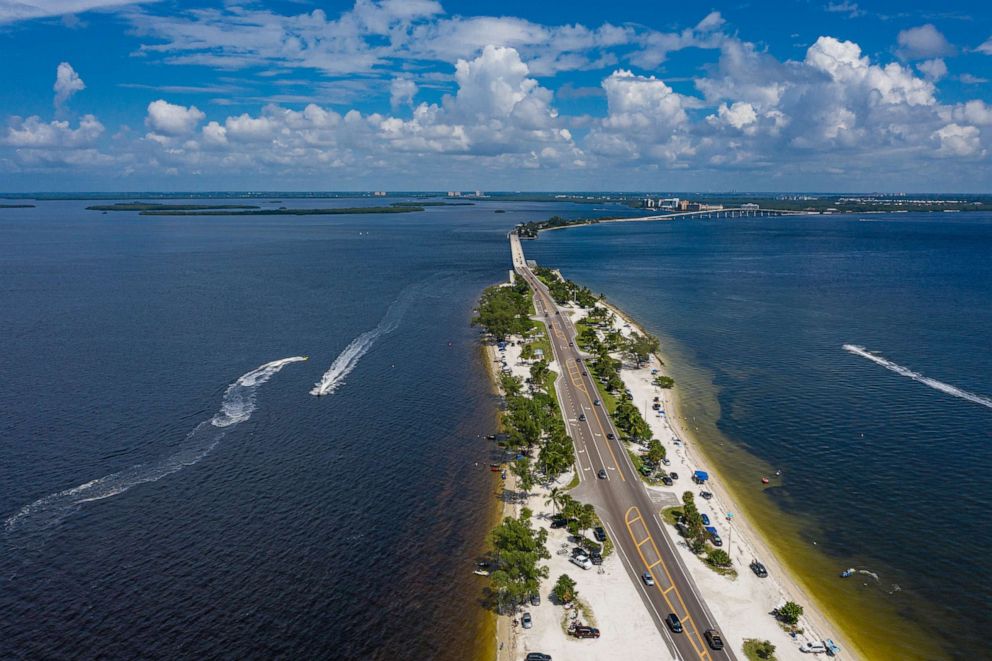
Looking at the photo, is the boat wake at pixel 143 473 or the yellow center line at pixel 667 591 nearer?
the yellow center line at pixel 667 591

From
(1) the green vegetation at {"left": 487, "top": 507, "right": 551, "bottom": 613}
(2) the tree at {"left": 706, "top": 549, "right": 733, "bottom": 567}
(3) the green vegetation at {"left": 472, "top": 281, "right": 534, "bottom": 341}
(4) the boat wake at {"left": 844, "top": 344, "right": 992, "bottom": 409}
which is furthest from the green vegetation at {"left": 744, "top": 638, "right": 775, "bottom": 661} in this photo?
(3) the green vegetation at {"left": 472, "top": 281, "right": 534, "bottom": 341}

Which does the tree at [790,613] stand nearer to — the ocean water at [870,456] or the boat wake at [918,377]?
the ocean water at [870,456]

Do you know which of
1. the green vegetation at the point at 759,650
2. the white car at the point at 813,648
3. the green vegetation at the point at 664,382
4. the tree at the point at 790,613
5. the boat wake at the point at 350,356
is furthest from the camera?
the green vegetation at the point at 664,382

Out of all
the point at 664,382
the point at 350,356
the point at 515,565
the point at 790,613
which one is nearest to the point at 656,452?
the point at 790,613

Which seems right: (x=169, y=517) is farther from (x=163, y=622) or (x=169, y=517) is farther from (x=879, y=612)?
(x=879, y=612)

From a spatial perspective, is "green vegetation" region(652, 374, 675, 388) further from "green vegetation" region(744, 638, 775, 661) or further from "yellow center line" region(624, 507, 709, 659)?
"green vegetation" region(744, 638, 775, 661)

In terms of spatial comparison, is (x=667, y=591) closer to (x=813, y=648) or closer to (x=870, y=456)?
(x=813, y=648)

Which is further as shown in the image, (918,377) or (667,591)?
(918,377)

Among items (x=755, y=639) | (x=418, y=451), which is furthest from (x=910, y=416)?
(x=418, y=451)

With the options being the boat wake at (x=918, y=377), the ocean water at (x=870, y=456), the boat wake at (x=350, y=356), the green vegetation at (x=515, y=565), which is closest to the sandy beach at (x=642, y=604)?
the green vegetation at (x=515, y=565)
